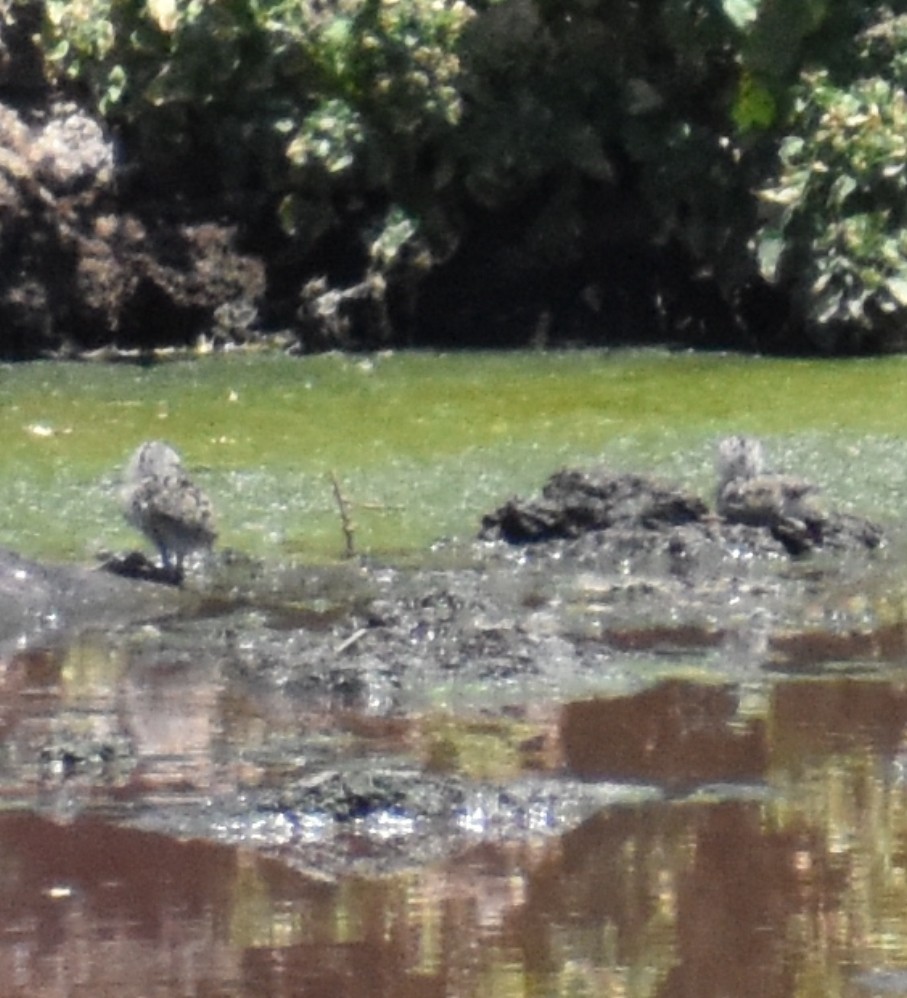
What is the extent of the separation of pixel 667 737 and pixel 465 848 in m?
1.11

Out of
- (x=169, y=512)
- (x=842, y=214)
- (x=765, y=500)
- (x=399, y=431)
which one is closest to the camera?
(x=169, y=512)

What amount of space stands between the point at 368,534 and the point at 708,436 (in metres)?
2.11

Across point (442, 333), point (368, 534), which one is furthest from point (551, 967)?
point (442, 333)

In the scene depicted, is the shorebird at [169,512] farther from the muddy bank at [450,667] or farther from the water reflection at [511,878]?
the water reflection at [511,878]

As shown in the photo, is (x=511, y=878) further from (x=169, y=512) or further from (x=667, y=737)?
(x=169, y=512)

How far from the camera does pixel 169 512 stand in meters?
8.14

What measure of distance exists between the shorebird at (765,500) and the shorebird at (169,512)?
1.72 metres

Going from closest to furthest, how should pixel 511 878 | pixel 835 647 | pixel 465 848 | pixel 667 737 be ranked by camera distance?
pixel 511 878 < pixel 465 848 < pixel 667 737 < pixel 835 647

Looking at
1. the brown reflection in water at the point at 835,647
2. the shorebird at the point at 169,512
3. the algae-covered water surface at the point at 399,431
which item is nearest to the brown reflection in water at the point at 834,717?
the brown reflection in water at the point at 835,647

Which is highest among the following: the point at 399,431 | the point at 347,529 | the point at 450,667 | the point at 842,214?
the point at 842,214

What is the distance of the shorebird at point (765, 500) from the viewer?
871cm

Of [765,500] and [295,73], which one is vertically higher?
[295,73]

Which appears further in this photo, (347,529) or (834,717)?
(347,529)

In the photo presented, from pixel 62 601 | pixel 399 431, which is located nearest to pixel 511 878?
pixel 62 601
